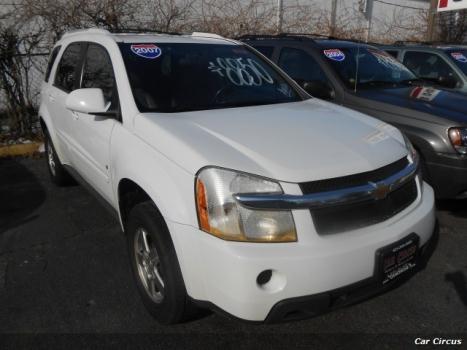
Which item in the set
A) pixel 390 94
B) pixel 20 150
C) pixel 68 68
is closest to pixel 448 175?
pixel 390 94

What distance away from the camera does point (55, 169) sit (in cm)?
502

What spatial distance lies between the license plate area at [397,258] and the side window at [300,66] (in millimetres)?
2836

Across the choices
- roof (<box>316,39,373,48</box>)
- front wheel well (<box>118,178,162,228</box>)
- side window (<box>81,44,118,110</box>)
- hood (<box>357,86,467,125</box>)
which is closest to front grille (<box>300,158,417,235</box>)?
front wheel well (<box>118,178,162,228</box>)

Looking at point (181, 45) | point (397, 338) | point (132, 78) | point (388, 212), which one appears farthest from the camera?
point (181, 45)

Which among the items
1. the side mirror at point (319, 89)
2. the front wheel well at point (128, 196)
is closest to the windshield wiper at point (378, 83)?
the side mirror at point (319, 89)

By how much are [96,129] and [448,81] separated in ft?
15.9

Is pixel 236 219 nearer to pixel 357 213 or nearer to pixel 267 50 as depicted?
pixel 357 213

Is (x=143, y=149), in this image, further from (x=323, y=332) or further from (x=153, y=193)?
(x=323, y=332)

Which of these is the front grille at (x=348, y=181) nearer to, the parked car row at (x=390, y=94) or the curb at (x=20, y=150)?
the parked car row at (x=390, y=94)

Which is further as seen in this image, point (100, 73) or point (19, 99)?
point (19, 99)

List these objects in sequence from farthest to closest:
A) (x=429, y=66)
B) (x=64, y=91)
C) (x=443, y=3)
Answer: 1. (x=443, y=3)
2. (x=429, y=66)
3. (x=64, y=91)

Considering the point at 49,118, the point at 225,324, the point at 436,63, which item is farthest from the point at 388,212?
the point at 436,63

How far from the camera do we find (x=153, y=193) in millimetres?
2354

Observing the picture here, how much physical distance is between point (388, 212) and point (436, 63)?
502cm
